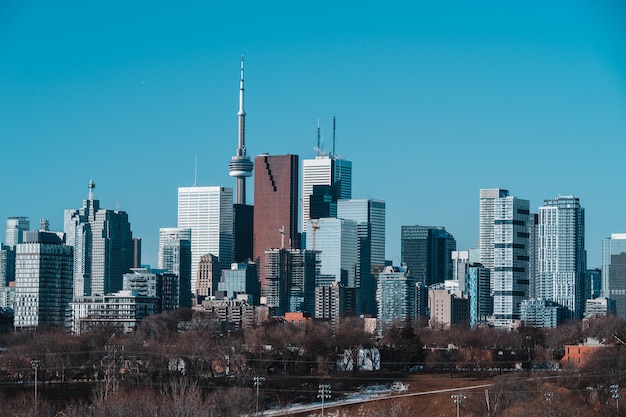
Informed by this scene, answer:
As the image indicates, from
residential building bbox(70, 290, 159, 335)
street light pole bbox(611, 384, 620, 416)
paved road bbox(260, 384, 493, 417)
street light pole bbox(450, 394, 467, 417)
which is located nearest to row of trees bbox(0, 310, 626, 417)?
street light pole bbox(450, 394, 467, 417)

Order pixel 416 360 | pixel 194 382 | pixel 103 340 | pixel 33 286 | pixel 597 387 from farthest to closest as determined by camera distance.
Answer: pixel 33 286 → pixel 103 340 → pixel 416 360 → pixel 194 382 → pixel 597 387

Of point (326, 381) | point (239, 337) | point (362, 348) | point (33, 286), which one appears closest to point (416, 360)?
point (362, 348)

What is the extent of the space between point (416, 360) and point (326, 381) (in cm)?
1540

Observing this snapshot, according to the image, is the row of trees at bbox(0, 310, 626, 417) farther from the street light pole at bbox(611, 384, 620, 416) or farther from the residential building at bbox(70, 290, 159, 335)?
the residential building at bbox(70, 290, 159, 335)

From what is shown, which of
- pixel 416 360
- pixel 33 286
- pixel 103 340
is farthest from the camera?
pixel 33 286

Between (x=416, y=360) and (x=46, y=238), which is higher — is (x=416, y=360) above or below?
below

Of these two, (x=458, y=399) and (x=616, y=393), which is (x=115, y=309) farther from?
(x=616, y=393)

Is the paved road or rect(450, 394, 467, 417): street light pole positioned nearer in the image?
rect(450, 394, 467, 417): street light pole

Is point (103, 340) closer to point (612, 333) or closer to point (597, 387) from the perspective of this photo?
point (612, 333)

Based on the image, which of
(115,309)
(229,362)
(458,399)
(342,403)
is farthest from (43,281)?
(458,399)

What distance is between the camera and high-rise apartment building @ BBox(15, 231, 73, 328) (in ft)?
567

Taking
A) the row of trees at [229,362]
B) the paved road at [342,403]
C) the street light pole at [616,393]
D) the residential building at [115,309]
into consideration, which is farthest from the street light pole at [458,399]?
the residential building at [115,309]

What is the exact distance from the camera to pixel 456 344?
124m

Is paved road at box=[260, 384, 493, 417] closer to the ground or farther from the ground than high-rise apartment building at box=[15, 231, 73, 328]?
closer to the ground
